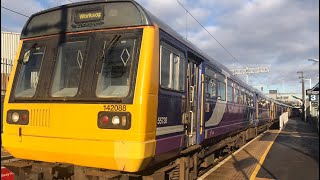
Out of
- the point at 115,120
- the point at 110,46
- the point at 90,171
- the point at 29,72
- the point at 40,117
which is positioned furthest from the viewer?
the point at 29,72

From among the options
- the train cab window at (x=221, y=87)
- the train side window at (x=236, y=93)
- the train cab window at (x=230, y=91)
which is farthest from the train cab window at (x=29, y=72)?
the train side window at (x=236, y=93)

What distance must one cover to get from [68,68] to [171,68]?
161 cm

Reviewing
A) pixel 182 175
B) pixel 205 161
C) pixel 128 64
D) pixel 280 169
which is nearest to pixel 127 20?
pixel 128 64

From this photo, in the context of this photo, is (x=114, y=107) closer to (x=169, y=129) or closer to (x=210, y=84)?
(x=169, y=129)

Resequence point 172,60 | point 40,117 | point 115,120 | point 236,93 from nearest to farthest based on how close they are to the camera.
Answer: point 115,120 < point 40,117 < point 172,60 < point 236,93

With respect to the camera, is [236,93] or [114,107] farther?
[236,93]

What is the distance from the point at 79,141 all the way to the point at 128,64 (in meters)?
1.25

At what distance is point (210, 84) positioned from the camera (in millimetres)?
9117

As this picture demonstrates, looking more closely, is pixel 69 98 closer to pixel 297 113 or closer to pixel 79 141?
pixel 79 141

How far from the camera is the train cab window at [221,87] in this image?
10.3 m

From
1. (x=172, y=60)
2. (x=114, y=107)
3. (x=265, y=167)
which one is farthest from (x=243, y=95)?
(x=114, y=107)

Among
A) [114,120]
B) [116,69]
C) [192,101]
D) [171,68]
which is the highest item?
[171,68]

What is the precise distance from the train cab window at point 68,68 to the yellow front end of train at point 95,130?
0.25 metres

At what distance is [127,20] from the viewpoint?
555 centimetres
